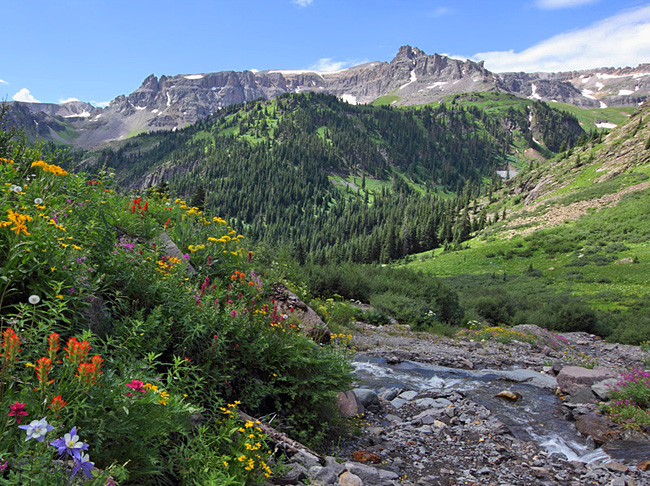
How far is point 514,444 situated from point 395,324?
39.3ft

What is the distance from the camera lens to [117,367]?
121 inches

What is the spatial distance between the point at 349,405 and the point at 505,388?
19.0ft

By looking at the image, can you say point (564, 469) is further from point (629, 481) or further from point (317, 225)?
point (317, 225)

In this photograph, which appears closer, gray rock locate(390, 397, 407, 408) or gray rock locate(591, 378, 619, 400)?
gray rock locate(390, 397, 407, 408)

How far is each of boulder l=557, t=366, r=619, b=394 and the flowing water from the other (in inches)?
16.3

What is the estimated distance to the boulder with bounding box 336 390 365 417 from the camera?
6205 millimetres

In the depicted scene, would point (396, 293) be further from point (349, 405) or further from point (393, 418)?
point (349, 405)

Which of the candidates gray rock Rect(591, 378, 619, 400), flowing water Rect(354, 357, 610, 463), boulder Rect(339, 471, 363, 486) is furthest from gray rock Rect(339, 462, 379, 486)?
gray rock Rect(591, 378, 619, 400)

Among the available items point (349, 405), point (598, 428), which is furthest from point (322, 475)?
point (598, 428)

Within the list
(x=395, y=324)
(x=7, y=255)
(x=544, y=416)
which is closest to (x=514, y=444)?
(x=544, y=416)

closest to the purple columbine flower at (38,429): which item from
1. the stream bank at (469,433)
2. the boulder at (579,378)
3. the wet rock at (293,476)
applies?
the wet rock at (293,476)

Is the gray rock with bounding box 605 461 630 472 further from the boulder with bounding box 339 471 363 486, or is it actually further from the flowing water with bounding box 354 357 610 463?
the boulder with bounding box 339 471 363 486

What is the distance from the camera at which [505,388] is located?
983 centimetres

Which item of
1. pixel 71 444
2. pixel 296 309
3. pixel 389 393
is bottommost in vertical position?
pixel 389 393
